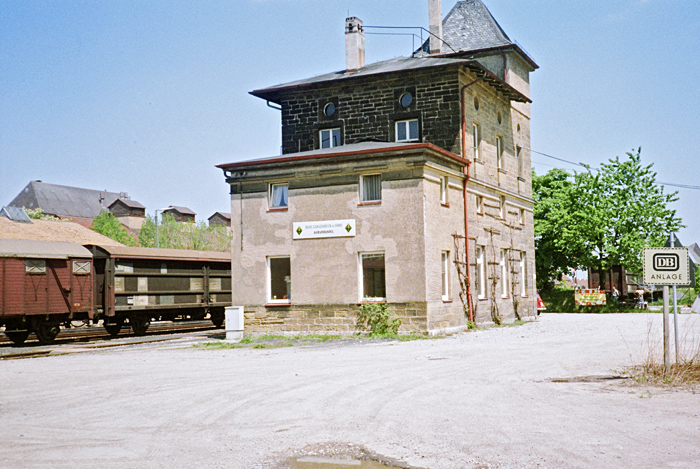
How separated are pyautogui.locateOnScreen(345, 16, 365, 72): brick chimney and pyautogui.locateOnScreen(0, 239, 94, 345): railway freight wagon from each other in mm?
11950

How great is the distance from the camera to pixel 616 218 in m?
42.5

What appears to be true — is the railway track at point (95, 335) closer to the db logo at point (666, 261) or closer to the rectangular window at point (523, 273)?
the rectangular window at point (523, 273)

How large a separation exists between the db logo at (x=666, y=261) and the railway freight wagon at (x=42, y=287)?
58.5ft

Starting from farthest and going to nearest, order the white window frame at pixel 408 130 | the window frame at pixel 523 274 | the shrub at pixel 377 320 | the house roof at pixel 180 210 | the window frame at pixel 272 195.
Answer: the house roof at pixel 180 210 → the window frame at pixel 523 274 → the white window frame at pixel 408 130 → the window frame at pixel 272 195 → the shrub at pixel 377 320

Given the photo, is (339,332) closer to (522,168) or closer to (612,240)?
(522,168)

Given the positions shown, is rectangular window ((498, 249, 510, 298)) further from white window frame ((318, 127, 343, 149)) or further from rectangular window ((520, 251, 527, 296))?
white window frame ((318, 127, 343, 149))

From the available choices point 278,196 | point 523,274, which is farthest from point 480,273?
point 278,196

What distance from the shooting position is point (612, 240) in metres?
42.3

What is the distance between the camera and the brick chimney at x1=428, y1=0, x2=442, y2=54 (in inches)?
1125

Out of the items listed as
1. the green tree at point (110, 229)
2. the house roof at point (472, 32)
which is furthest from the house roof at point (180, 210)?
the house roof at point (472, 32)

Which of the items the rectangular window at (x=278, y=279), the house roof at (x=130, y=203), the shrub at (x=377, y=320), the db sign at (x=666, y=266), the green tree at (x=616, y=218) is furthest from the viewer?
the house roof at (x=130, y=203)

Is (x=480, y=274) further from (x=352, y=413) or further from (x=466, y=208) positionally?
(x=352, y=413)

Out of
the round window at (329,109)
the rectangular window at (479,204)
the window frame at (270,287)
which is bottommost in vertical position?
the window frame at (270,287)

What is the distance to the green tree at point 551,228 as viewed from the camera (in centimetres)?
4344
